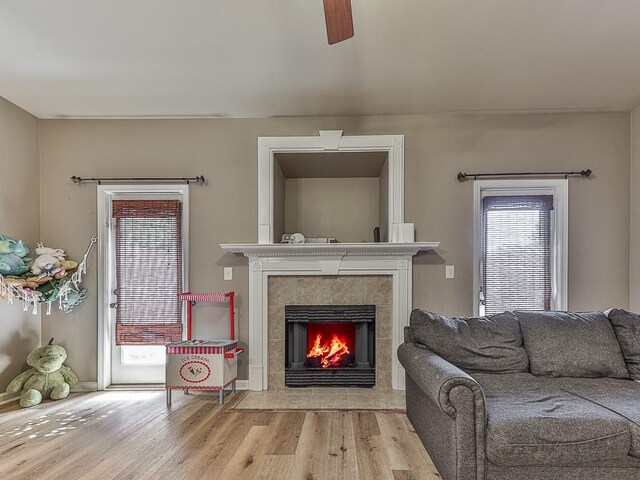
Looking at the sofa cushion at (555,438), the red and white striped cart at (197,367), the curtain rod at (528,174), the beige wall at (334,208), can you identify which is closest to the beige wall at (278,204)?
the beige wall at (334,208)

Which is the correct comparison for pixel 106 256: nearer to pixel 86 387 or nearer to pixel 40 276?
pixel 40 276

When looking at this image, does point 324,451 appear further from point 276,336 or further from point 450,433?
point 276,336

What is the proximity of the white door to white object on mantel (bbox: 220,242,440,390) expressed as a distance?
77cm

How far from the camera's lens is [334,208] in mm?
4094

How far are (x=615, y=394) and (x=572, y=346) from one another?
1.35 feet

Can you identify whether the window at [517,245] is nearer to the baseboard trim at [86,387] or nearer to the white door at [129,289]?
the white door at [129,289]

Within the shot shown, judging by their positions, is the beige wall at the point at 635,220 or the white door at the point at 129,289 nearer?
the beige wall at the point at 635,220

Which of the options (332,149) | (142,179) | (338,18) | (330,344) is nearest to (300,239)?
(332,149)

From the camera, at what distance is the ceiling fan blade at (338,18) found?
156cm

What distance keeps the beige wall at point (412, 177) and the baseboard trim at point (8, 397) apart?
19.7 inches

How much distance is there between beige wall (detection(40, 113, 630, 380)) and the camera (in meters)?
3.57

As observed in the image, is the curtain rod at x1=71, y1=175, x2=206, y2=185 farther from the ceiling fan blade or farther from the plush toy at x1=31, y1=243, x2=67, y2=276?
the ceiling fan blade

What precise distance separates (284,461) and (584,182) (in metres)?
3.62

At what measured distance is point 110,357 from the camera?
3.79m
